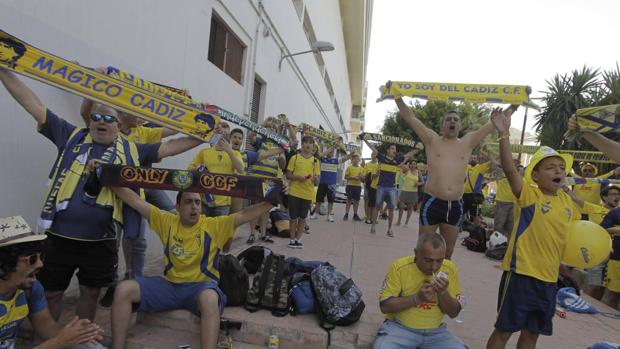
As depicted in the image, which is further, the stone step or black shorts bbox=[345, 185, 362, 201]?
black shorts bbox=[345, 185, 362, 201]

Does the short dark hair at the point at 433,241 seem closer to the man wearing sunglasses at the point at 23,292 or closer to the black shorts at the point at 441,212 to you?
the black shorts at the point at 441,212

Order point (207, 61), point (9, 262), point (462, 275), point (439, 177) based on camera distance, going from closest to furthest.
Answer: point (9, 262)
point (439, 177)
point (462, 275)
point (207, 61)

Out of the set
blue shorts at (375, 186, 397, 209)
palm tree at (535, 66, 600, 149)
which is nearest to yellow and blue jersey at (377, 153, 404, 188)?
blue shorts at (375, 186, 397, 209)

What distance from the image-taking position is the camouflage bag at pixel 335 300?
323cm

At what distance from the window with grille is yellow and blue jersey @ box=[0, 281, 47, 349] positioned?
Answer: 5188mm

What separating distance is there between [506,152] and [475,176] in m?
5.49

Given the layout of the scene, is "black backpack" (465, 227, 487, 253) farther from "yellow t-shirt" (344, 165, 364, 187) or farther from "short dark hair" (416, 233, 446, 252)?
"short dark hair" (416, 233, 446, 252)

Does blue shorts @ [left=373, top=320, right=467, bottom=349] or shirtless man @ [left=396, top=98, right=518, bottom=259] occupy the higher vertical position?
shirtless man @ [left=396, top=98, right=518, bottom=259]

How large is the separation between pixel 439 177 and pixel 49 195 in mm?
3485

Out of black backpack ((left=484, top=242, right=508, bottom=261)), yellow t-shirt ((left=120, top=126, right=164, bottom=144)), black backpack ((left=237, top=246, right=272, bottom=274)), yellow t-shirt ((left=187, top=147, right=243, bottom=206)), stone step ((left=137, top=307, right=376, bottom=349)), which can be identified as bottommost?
stone step ((left=137, top=307, right=376, bottom=349))

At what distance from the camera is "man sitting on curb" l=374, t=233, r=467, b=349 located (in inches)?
107

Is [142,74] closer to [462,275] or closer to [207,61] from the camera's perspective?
[207,61]

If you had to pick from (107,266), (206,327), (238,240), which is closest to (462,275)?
(238,240)

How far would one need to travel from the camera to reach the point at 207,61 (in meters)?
6.11
